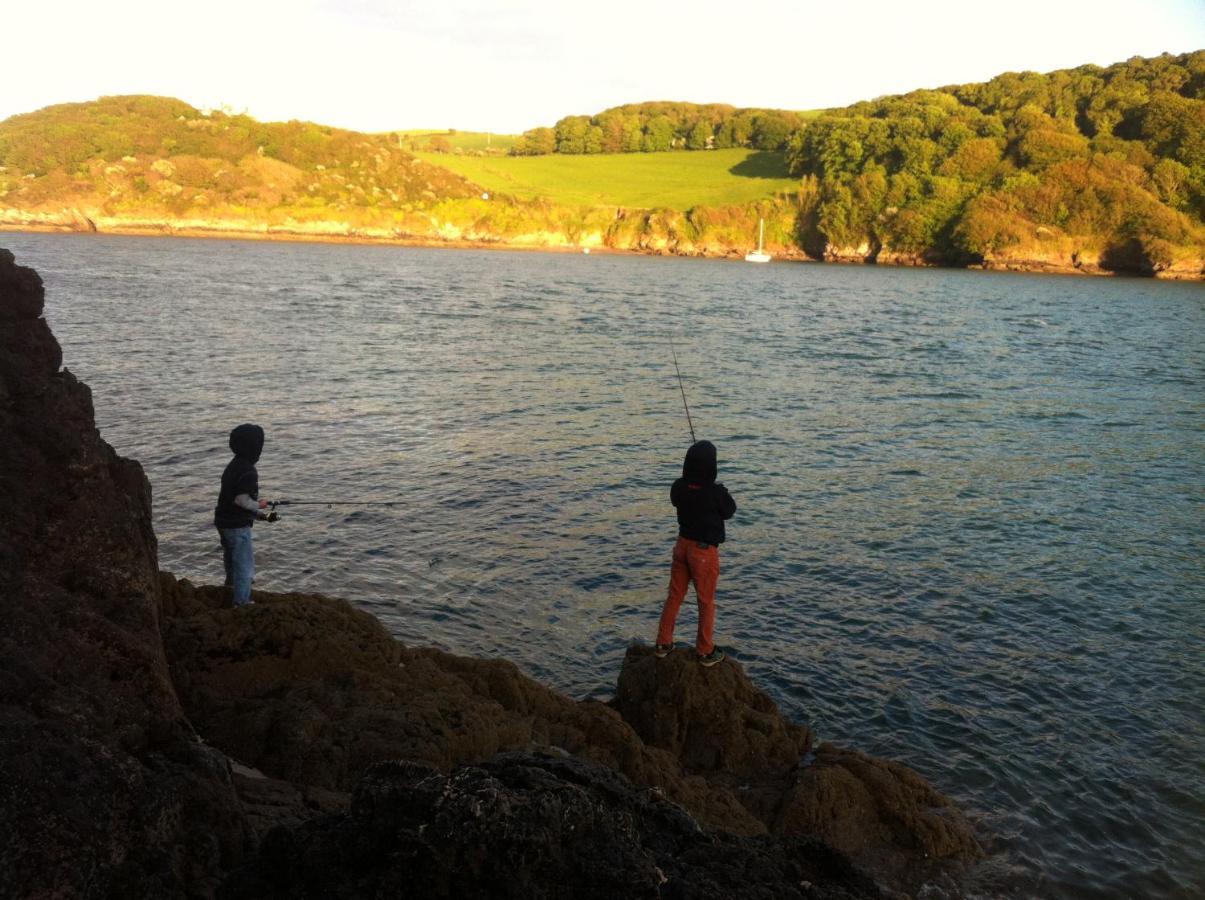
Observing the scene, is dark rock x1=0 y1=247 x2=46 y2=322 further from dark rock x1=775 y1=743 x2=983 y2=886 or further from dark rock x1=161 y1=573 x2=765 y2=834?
dark rock x1=775 y1=743 x2=983 y2=886

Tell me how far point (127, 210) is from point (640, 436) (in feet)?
390

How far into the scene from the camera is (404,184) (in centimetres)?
13600

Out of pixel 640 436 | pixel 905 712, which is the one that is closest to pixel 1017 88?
pixel 640 436

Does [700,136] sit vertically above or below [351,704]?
above

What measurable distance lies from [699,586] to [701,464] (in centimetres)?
117

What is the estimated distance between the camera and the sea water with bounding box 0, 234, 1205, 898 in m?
8.34

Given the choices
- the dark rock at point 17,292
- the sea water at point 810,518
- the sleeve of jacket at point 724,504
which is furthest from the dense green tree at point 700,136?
the dark rock at point 17,292

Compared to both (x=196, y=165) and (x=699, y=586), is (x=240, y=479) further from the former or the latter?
(x=196, y=165)

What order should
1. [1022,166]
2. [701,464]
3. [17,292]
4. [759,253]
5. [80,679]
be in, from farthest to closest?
[759,253], [1022,166], [701,464], [17,292], [80,679]

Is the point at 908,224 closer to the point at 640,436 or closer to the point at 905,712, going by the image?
the point at 640,436

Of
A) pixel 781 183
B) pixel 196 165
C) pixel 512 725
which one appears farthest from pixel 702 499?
pixel 781 183

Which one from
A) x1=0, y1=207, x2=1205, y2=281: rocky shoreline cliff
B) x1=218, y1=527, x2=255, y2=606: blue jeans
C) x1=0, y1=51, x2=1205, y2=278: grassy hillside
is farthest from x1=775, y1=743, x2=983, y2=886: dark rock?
x1=0, y1=207, x2=1205, y2=281: rocky shoreline cliff

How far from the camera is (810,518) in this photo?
14.6 metres

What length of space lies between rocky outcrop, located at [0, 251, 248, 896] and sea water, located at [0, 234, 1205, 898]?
16.2 feet
